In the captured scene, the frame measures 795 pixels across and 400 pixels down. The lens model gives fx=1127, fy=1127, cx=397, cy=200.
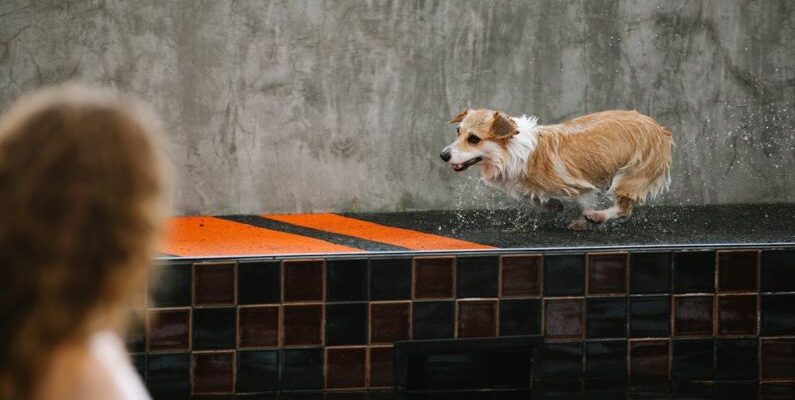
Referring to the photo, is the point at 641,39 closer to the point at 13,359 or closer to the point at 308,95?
the point at 308,95

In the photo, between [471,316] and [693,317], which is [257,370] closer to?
[471,316]

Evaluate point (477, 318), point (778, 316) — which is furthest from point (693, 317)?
point (477, 318)

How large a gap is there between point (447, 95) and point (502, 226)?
22.4 inches

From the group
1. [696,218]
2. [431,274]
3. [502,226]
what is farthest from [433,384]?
[696,218]

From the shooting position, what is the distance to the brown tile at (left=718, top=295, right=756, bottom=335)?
9.57 feet

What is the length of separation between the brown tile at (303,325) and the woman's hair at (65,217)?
1798 mm

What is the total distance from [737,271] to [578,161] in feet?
1.86

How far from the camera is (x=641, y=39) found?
12.0 ft

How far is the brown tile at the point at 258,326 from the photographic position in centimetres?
273

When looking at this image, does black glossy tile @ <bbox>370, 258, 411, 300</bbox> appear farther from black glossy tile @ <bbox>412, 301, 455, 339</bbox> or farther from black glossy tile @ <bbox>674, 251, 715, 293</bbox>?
black glossy tile @ <bbox>674, 251, 715, 293</bbox>

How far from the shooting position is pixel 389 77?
11.9ft

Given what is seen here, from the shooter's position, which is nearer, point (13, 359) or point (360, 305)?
point (13, 359)

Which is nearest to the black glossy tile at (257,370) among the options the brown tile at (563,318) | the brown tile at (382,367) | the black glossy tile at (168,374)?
the black glossy tile at (168,374)

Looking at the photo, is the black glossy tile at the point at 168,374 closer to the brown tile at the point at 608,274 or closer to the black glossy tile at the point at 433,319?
the black glossy tile at the point at 433,319
